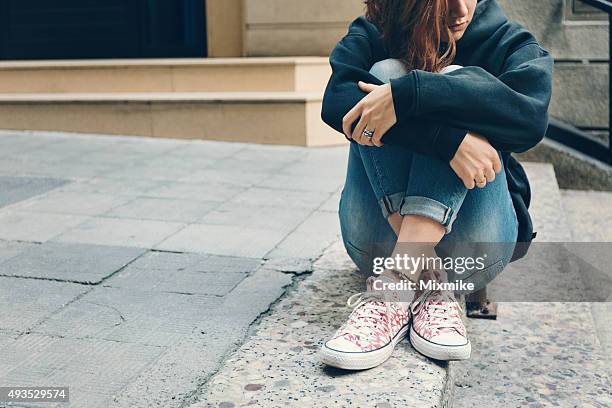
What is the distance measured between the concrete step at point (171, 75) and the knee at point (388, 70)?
4.13 m

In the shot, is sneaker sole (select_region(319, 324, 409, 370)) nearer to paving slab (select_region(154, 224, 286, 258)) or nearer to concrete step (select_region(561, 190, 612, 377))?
concrete step (select_region(561, 190, 612, 377))

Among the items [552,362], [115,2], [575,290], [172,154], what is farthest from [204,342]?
[115,2]

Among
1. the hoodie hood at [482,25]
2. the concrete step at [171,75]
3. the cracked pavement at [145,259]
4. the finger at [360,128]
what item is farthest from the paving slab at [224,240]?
the concrete step at [171,75]

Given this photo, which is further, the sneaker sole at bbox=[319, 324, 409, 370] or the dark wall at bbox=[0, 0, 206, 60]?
the dark wall at bbox=[0, 0, 206, 60]

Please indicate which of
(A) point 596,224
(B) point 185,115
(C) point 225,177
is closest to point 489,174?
(A) point 596,224

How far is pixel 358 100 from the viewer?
81.0 inches

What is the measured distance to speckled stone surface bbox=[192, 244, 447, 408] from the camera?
172 cm

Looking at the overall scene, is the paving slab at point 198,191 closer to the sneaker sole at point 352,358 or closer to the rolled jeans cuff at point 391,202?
the rolled jeans cuff at point 391,202

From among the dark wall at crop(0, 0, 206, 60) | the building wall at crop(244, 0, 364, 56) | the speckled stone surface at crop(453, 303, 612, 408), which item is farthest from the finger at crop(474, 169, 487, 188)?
the dark wall at crop(0, 0, 206, 60)

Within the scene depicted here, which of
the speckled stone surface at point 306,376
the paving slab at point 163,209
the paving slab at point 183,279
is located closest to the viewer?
the speckled stone surface at point 306,376

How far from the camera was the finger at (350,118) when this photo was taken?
2016mm

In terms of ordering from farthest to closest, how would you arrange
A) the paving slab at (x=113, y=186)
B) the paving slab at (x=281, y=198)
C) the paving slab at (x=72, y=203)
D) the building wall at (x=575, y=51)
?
the building wall at (x=575, y=51), the paving slab at (x=113, y=186), the paving slab at (x=281, y=198), the paving slab at (x=72, y=203)

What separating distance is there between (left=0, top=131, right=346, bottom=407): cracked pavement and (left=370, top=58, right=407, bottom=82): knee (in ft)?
2.64

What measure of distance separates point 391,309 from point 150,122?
4.50m
